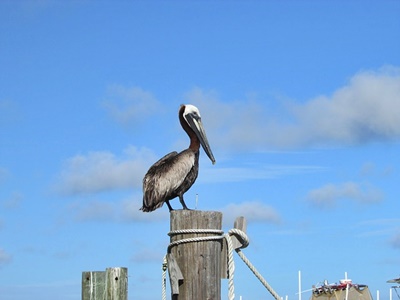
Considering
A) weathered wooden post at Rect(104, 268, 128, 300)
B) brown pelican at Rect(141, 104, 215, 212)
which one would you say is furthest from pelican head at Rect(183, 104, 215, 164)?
weathered wooden post at Rect(104, 268, 128, 300)

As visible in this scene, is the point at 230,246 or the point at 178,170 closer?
the point at 230,246

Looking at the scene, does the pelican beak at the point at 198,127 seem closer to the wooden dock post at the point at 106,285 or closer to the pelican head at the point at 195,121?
the pelican head at the point at 195,121

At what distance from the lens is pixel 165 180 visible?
12594 mm

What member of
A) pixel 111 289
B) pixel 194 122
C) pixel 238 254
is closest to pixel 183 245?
pixel 238 254

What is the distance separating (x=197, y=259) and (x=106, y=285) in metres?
1.53

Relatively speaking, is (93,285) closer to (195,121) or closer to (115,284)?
(115,284)

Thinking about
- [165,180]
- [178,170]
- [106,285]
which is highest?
[178,170]

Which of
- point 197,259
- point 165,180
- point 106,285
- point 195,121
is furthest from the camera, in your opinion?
point 195,121

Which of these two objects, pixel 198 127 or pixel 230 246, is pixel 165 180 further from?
pixel 230 246

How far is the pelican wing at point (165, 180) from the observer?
1252 cm

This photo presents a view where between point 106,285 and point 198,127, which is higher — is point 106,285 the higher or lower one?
the lower one

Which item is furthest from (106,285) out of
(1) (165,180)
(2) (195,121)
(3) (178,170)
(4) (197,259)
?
(2) (195,121)

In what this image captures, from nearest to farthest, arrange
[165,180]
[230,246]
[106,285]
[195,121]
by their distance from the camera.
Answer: [230,246], [106,285], [165,180], [195,121]

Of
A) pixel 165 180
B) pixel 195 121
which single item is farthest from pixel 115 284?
pixel 195 121
